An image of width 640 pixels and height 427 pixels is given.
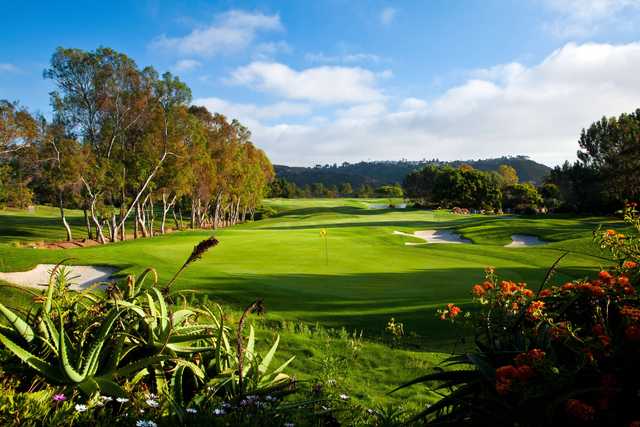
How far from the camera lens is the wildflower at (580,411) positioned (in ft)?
6.48

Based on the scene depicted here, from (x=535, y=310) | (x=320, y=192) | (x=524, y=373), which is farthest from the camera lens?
(x=320, y=192)

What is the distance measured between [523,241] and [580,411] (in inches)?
1427

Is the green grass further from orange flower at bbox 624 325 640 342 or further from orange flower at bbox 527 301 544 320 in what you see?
orange flower at bbox 624 325 640 342

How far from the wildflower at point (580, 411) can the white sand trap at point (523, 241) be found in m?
33.6

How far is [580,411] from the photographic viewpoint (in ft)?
6.52

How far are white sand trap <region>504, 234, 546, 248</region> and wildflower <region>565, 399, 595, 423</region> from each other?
33.6 meters

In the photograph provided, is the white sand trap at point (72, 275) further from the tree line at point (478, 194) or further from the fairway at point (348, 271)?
the tree line at point (478, 194)

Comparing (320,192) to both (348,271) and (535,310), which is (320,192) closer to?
(348,271)

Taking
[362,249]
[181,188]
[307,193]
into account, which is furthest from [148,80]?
[307,193]

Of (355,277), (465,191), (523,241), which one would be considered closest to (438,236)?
(523,241)

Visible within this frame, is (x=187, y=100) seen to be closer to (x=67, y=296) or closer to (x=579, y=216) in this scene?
(x=67, y=296)

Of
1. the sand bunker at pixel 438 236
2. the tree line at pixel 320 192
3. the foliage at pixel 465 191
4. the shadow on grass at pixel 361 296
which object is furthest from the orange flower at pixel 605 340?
the tree line at pixel 320 192

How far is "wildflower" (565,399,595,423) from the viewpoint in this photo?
6.48 ft

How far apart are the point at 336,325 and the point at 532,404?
28.4 feet
